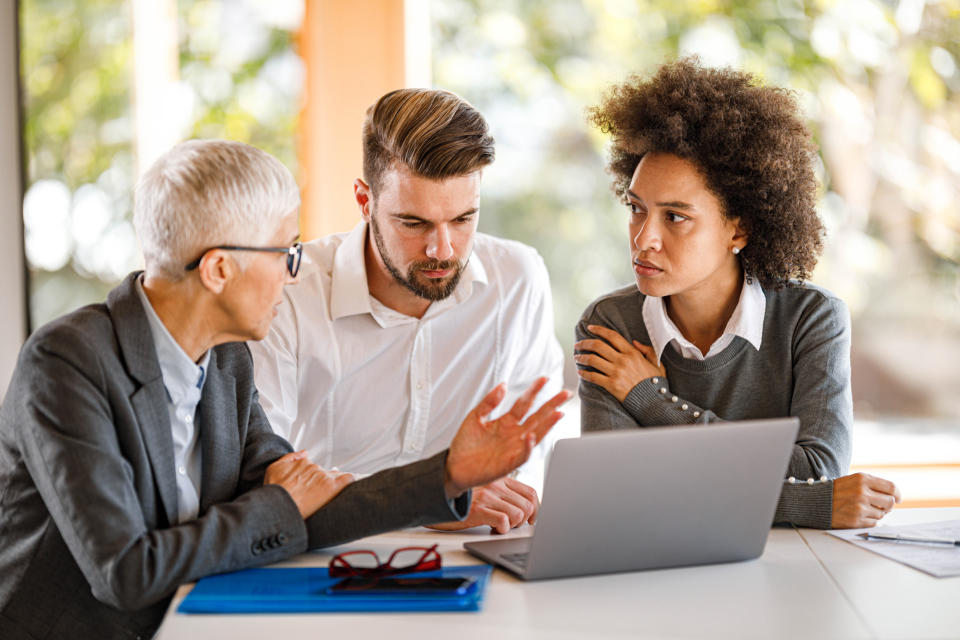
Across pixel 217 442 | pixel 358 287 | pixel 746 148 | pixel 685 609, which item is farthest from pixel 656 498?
pixel 358 287

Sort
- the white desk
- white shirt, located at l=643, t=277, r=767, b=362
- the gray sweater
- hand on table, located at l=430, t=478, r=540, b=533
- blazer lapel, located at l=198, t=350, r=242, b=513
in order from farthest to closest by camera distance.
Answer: white shirt, located at l=643, t=277, r=767, b=362, the gray sweater, hand on table, located at l=430, t=478, r=540, b=533, blazer lapel, located at l=198, t=350, r=242, b=513, the white desk

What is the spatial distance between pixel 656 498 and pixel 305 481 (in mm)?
584

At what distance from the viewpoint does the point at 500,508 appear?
169cm

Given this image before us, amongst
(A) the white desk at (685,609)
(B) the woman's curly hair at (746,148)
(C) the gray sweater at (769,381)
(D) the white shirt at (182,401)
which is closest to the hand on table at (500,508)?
(A) the white desk at (685,609)

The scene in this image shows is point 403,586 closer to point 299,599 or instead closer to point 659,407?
point 299,599

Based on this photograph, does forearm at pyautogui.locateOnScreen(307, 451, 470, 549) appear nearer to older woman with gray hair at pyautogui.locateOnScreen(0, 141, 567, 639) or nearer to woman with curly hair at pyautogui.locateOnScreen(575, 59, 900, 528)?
older woman with gray hair at pyautogui.locateOnScreen(0, 141, 567, 639)

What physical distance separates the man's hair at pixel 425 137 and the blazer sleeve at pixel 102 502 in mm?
906

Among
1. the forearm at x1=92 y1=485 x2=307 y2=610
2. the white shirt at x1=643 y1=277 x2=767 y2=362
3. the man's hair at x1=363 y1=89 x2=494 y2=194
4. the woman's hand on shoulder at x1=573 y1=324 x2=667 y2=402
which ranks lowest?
the forearm at x1=92 y1=485 x2=307 y2=610

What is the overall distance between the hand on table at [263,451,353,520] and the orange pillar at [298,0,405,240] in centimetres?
158

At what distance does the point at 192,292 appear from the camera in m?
1.49

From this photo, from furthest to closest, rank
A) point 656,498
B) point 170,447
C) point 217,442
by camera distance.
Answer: point 217,442, point 170,447, point 656,498

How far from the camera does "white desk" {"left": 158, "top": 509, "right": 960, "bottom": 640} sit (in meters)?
1.17

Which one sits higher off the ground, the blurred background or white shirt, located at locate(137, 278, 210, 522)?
the blurred background

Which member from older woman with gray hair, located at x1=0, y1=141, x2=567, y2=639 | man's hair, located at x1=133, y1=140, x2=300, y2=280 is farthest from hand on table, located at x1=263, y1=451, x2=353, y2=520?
man's hair, located at x1=133, y1=140, x2=300, y2=280
